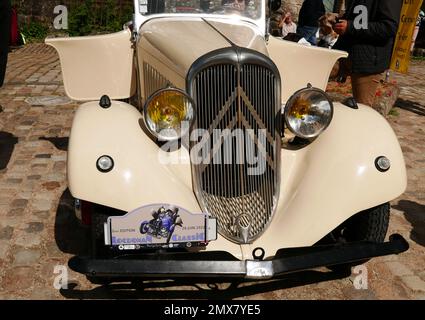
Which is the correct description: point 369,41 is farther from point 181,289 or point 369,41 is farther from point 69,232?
point 69,232

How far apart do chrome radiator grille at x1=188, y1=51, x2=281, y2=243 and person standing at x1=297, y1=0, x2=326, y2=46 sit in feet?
22.2

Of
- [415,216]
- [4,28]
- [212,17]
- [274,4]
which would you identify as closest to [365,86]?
[274,4]

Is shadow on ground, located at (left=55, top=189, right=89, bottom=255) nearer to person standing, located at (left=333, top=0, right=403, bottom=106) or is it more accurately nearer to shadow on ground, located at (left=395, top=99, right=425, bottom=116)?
person standing, located at (left=333, top=0, right=403, bottom=106)

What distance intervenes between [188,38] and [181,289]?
1.67m

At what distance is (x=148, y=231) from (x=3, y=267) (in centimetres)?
120

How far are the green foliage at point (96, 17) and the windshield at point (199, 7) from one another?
311 inches

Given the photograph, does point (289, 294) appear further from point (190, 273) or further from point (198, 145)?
point (198, 145)

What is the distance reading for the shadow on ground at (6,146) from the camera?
15.7 ft

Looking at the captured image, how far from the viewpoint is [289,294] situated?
3.07m

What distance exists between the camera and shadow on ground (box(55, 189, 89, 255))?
11.2 feet

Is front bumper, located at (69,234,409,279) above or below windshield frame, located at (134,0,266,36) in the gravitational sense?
below

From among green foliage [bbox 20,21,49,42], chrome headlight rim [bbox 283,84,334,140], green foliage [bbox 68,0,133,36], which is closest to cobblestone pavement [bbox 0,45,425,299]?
chrome headlight rim [bbox 283,84,334,140]

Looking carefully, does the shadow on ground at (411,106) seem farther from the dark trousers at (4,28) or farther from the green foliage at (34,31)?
the green foliage at (34,31)
